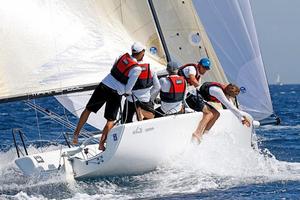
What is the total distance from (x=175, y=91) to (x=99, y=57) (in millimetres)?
1275

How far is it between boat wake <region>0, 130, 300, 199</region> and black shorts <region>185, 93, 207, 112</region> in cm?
45

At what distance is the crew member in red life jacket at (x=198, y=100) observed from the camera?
1062 centimetres

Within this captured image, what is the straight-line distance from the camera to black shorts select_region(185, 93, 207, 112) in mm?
11013

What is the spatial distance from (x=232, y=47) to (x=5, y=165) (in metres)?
3.58

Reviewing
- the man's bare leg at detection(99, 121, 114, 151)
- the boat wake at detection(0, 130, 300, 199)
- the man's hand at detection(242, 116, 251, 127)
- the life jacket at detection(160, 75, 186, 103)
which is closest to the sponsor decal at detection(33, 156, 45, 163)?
the boat wake at detection(0, 130, 300, 199)

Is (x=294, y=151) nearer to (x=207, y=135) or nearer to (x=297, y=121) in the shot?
(x=207, y=135)

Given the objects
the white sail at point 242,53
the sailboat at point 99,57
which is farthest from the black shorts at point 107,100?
the white sail at point 242,53

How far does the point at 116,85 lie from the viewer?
1048 centimetres

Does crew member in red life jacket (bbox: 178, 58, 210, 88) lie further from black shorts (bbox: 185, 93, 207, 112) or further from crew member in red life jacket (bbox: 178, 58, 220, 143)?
black shorts (bbox: 185, 93, 207, 112)

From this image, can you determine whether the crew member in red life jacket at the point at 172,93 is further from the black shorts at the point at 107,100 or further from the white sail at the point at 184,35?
the white sail at the point at 184,35

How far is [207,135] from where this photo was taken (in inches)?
421

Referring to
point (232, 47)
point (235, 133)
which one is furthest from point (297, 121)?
point (235, 133)

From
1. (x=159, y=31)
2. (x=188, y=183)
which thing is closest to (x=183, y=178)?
(x=188, y=183)

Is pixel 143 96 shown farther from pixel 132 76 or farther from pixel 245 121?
pixel 245 121
